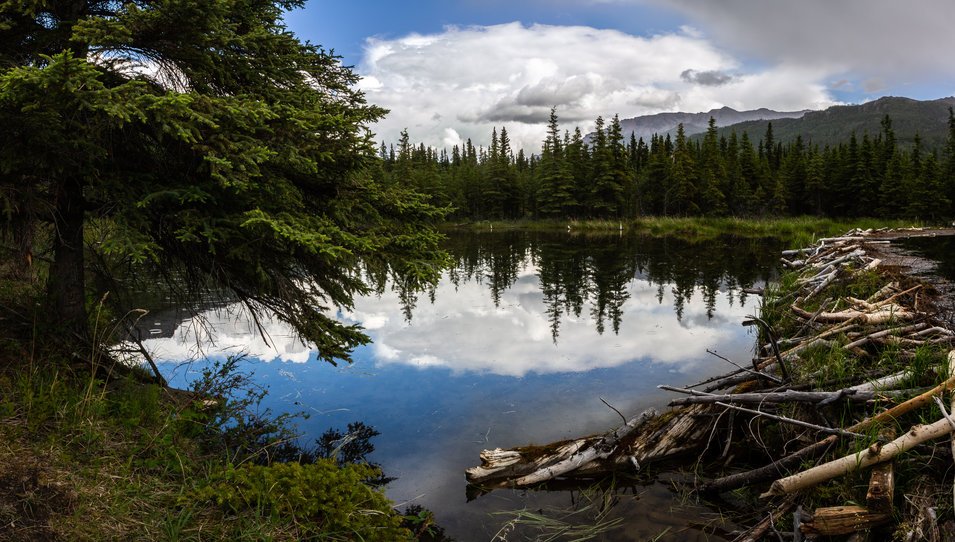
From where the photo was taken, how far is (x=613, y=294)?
1920 cm

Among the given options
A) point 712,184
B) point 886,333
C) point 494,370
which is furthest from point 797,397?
point 712,184

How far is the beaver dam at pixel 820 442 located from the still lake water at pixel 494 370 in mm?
449

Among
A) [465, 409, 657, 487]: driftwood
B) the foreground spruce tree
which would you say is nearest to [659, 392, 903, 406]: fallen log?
[465, 409, 657, 487]: driftwood

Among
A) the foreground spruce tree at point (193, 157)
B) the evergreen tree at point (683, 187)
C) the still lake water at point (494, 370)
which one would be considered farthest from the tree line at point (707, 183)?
the foreground spruce tree at point (193, 157)

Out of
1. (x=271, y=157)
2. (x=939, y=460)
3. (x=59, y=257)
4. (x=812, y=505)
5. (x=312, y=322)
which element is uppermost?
(x=271, y=157)

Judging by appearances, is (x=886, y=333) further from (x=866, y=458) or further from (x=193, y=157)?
(x=193, y=157)

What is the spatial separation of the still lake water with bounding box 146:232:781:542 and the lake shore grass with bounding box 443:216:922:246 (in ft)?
58.9

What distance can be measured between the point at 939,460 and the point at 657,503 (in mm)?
2641

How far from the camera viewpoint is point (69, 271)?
6.50 meters

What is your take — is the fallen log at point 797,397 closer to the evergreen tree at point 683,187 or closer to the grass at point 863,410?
the grass at point 863,410

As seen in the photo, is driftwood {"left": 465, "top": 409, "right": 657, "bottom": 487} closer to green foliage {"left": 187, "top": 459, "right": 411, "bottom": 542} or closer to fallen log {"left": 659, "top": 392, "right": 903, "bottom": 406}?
fallen log {"left": 659, "top": 392, "right": 903, "bottom": 406}

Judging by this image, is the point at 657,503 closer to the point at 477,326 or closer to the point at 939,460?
the point at 939,460

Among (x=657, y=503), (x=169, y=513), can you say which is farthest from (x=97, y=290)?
(x=657, y=503)

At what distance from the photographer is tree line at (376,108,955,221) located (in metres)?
51.6
